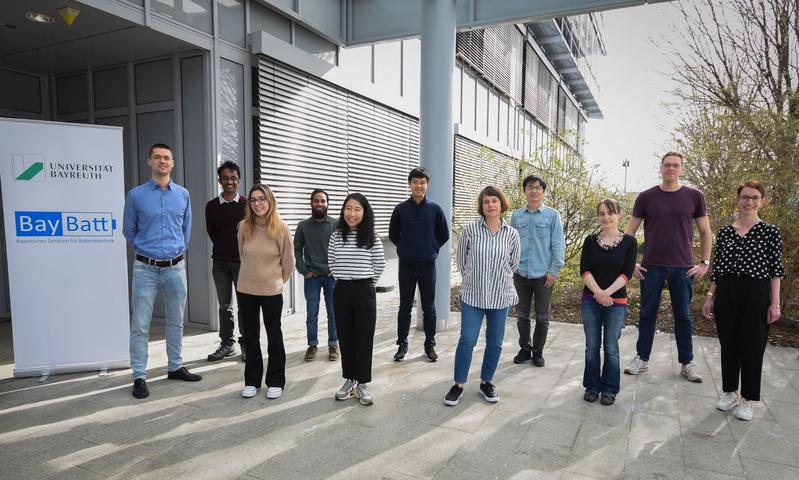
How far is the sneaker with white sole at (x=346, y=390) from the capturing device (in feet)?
11.9

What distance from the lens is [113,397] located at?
3.67 m

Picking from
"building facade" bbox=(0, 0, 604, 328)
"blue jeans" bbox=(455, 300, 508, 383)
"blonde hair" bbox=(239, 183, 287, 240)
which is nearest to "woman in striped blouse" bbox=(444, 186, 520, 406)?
"blue jeans" bbox=(455, 300, 508, 383)

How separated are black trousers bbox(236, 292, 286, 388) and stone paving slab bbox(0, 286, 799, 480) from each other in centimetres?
20

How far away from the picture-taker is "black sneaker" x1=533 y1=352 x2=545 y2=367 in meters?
4.56

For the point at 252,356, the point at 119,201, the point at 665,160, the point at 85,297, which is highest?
the point at 665,160

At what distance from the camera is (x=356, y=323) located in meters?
3.56

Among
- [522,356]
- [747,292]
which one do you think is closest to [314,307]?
[522,356]

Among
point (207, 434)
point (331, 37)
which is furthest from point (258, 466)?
point (331, 37)

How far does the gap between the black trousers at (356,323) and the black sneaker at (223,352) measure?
1595 millimetres

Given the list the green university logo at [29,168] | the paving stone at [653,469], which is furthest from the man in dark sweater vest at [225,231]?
the paving stone at [653,469]

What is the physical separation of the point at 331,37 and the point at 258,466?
19.1ft

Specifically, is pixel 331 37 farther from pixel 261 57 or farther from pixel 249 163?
pixel 249 163

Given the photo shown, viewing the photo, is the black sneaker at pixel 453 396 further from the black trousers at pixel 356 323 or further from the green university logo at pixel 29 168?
the green university logo at pixel 29 168

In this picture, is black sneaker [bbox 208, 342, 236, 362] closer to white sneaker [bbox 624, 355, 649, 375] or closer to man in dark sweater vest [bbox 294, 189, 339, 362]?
man in dark sweater vest [bbox 294, 189, 339, 362]
